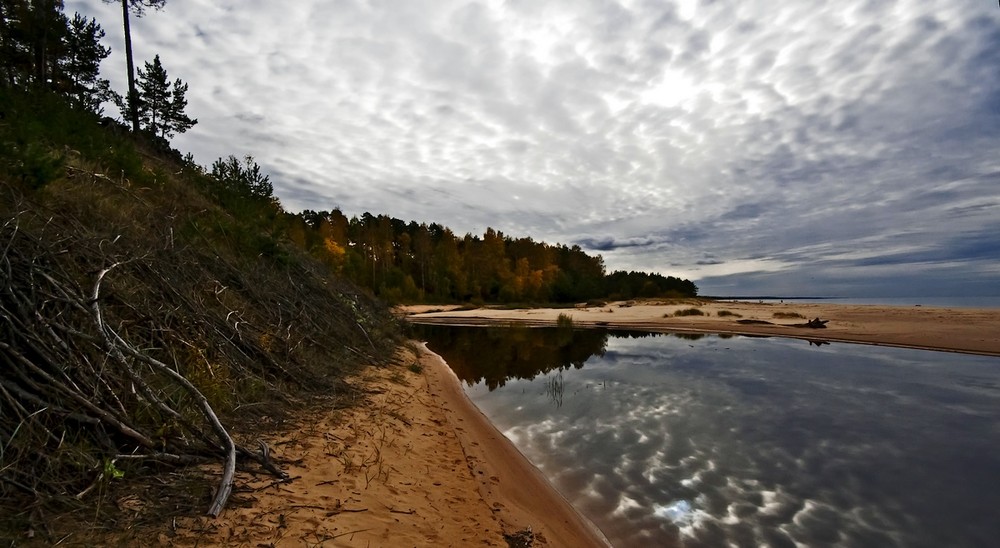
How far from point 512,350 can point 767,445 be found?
43.4 ft

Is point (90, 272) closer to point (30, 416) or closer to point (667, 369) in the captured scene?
point (30, 416)

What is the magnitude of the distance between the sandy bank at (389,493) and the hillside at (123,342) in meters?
0.33

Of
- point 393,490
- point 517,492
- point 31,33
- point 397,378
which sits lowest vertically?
point 517,492

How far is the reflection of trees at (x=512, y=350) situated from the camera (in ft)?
49.0

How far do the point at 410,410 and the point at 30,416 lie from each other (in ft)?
17.3

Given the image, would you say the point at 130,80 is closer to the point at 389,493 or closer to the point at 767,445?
the point at 389,493

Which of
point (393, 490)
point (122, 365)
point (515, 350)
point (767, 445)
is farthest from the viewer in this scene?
point (515, 350)

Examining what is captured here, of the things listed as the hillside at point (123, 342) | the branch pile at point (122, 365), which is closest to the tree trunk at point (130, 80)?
the hillside at point (123, 342)

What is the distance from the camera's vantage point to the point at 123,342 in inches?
170

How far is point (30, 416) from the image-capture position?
325 cm

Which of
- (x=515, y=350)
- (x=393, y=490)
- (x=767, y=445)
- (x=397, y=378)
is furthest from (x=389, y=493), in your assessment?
(x=515, y=350)

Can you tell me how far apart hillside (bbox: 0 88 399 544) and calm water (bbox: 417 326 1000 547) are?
415 cm

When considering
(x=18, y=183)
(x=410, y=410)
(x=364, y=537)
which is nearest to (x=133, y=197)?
(x=18, y=183)

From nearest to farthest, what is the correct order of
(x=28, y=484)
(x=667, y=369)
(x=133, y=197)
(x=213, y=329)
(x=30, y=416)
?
(x=28, y=484) < (x=30, y=416) < (x=213, y=329) < (x=133, y=197) < (x=667, y=369)
